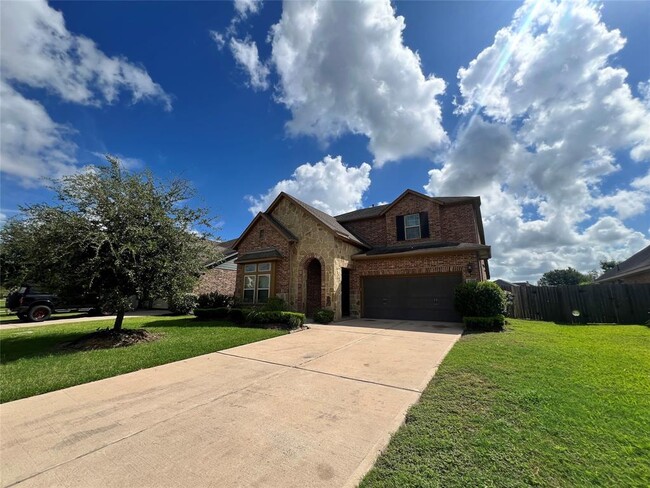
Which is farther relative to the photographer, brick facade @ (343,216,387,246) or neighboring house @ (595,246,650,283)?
neighboring house @ (595,246,650,283)

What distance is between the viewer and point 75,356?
673 cm

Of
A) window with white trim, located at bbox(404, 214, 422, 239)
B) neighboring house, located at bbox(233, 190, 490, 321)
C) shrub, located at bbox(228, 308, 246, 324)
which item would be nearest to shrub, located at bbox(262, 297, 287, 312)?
shrub, located at bbox(228, 308, 246, 324)

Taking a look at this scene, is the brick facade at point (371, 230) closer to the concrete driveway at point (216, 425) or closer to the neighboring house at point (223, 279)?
the neighboring house at point (223, 279)

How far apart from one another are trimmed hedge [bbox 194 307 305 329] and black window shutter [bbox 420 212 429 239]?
8837 millimetres

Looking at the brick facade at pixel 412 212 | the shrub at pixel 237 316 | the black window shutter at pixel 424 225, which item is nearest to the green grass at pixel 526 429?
the shrub at pixel 237 316

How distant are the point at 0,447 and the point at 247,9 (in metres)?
12.9

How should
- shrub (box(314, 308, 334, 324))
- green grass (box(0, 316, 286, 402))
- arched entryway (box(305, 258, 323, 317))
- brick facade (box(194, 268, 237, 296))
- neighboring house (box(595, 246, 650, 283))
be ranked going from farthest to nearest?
brick facade (box(194, 268, 237, 296))
neighboring house (box(595, 246, 650, 283))
arched entryway (box(305, 258, 323, 317))
shrub (box(314, 308, 334, 324))
green grass (box(0, 316, 286, 402))

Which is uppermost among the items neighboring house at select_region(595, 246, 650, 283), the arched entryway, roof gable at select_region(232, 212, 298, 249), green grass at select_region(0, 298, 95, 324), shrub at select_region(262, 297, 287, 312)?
roof gable at select_region(232, 212, 298, 249)

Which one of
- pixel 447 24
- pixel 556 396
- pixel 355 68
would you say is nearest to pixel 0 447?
pixel 556 396

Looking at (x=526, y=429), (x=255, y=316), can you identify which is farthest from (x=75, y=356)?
(x=526, y=429)

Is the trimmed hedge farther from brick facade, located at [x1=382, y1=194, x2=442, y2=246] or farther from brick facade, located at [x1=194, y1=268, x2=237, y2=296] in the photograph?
brick facade, located at [x1=382, y1=194, x2=442, y2=246]

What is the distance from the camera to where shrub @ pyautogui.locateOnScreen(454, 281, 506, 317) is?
421 inches

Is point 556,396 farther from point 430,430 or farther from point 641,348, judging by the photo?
point 641,348

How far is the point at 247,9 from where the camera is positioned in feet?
33.0
